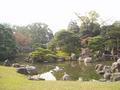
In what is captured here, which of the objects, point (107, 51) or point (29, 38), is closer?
point (107, 51)

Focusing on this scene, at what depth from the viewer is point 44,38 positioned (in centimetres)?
6294

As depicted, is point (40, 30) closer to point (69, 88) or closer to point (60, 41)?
point (60, 41)

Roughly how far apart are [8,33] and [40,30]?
22.9 m

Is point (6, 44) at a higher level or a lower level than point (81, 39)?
lower

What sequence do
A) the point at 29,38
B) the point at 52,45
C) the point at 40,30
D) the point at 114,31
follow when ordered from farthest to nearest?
the point at 40,30, the point at 29,38, the point at 52,45, the point at 114,31

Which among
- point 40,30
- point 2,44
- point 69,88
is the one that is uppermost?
point 40,30

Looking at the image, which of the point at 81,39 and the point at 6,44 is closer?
the point at 6,44

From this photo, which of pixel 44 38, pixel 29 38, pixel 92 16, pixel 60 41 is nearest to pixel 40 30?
pixel 44 38

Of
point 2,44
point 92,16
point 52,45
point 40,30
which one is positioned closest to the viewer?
point 2,44

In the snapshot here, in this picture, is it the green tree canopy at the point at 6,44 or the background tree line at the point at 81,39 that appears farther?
the background tree line at the point at 81,39

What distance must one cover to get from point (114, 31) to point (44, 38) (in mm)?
25441

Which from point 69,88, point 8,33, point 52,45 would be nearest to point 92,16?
point 52,45

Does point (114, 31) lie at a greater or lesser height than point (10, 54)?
greater

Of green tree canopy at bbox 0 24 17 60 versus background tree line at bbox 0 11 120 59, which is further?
background tree line at bbox 0 11 120 59
